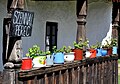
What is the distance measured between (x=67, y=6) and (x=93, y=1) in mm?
1045

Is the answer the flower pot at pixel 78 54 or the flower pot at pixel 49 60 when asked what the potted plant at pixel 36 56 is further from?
the flower pot at pixel 78 54

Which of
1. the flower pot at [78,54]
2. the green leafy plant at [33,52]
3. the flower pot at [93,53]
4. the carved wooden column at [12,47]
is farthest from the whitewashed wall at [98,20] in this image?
the carved wooden column at [12,47]

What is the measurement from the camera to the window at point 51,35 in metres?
10.8

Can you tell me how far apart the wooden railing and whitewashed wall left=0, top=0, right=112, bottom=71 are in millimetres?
1754

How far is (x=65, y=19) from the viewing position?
11.4 metres

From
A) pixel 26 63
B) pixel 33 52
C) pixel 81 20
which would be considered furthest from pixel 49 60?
pixel 81 20

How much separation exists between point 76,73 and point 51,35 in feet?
12.5

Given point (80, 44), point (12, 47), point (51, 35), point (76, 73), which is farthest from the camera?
point (51, 35)

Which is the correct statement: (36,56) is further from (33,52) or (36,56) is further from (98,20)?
(98,20)

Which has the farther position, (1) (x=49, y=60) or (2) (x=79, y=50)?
(2) (x=79, y=50)

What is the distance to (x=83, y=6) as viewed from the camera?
8.24 metres

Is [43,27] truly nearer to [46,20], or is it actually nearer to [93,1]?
[46,20]

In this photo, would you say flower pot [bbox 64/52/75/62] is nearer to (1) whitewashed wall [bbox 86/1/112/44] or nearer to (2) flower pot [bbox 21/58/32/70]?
(2) flower pot [bbox 21/58/32/70]

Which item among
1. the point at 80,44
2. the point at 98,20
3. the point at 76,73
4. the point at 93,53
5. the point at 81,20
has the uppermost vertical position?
the point at 98,20
